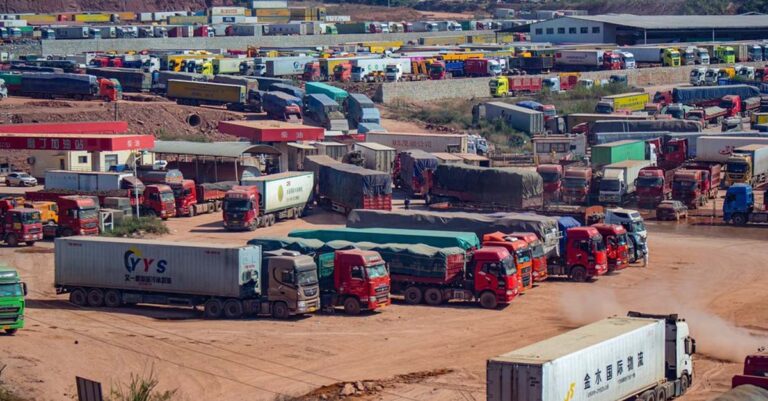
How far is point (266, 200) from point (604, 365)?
2770 cm

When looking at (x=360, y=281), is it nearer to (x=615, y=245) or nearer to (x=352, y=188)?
(x=615, y=245)

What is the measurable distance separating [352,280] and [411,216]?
350 inches

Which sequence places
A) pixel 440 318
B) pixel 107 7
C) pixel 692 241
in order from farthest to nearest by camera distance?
pixel 107 7
pixel 692 241
pixel 440 318

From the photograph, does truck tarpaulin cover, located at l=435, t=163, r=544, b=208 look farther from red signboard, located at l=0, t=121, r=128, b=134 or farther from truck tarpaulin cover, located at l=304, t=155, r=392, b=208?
red signboard, located at l=0, t=121, r=128, b=134

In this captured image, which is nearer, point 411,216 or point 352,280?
point 352,280

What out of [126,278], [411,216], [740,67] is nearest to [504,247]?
[411,216]

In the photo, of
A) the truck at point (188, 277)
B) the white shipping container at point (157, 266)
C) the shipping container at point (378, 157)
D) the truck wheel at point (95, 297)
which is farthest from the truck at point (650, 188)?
the truck wheel at point (95, 297)

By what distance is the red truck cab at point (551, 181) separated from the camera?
53716 millimetres

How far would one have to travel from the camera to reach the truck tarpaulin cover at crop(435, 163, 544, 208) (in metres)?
49.7

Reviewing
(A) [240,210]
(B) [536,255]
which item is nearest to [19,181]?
(A) [240,210]

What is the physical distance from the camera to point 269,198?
49094 mm

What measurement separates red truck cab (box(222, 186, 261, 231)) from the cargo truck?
12884 mm

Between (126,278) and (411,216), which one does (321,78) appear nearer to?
(411,216)

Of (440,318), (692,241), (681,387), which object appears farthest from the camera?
(692,241)
